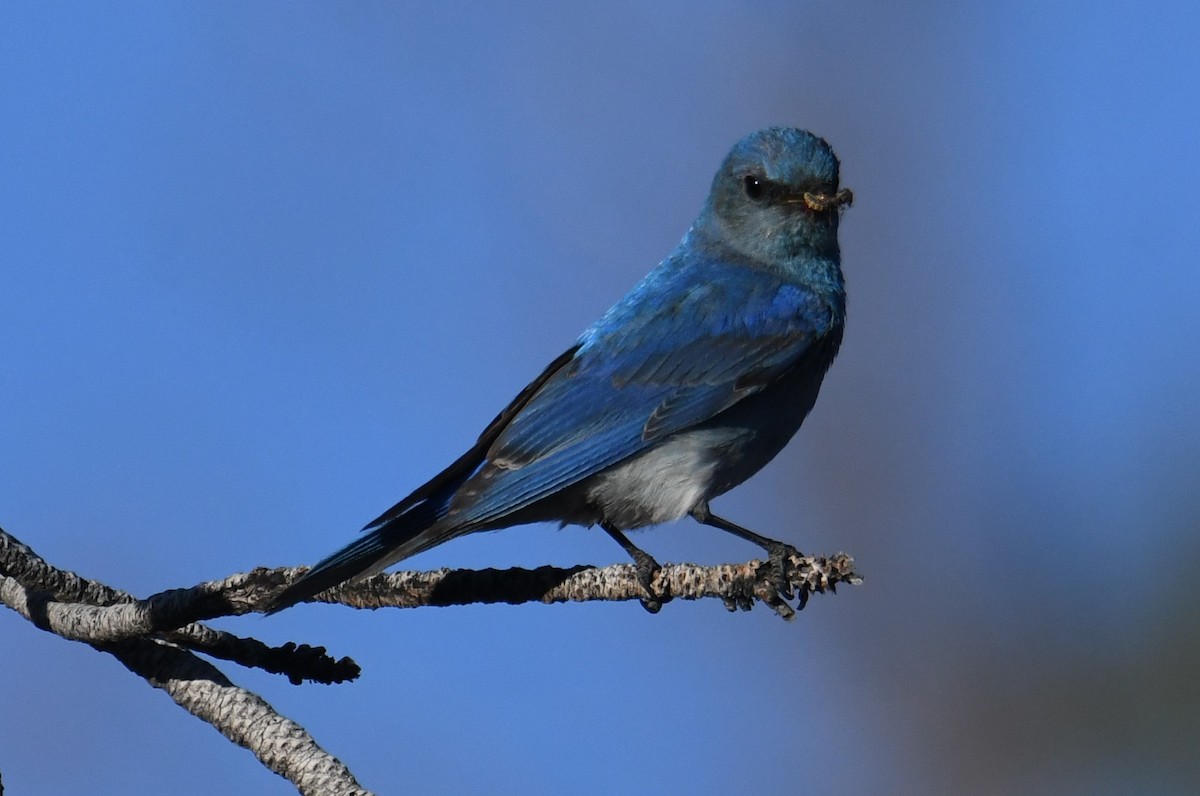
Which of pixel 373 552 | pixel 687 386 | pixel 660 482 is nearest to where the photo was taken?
pixel 373 552

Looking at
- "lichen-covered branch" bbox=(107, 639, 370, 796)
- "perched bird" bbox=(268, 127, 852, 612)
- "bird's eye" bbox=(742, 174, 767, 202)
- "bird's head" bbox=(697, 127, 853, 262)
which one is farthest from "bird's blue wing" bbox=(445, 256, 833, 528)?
"lichen-covered branch" bbox=(107, 639, 370, 796)

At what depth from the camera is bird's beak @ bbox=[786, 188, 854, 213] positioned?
475 cm

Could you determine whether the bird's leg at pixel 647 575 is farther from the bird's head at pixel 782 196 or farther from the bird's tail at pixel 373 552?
the bird's head at pixel 782 196

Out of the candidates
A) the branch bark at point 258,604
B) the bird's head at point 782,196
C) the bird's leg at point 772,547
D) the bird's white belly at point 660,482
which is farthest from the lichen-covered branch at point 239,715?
the bird's head at point 782,196

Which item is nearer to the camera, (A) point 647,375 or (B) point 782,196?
(A) point 647,375

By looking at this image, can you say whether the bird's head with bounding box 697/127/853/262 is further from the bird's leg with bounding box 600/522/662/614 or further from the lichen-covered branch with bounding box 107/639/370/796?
the lichen-covered branch with bounding box 107/639/370/796

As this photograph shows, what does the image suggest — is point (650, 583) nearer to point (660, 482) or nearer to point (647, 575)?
point (647, 575)

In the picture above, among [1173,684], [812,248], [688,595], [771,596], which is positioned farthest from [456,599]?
[1173,684]

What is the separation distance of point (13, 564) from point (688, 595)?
4.50ft

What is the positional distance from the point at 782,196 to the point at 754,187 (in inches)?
4.3

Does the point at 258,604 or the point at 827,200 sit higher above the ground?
the point at 827,200

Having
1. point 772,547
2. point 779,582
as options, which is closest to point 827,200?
point 772,547

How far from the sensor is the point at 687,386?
14.6 ft

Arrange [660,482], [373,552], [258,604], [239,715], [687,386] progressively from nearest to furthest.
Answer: [239,715], [258,604], [373,552], [660,482], [687,386]
